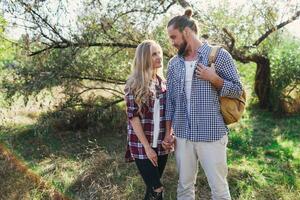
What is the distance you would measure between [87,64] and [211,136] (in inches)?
176

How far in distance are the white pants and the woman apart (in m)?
0.20

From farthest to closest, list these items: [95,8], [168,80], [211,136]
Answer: [95,8] < [168,80] < [211,136]

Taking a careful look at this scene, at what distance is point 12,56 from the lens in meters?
7.41

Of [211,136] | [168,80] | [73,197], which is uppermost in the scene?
[168,80]

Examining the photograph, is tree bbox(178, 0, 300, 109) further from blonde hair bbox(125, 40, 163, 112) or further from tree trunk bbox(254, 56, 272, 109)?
blonde hair bbox(125, 40, 163, 112)

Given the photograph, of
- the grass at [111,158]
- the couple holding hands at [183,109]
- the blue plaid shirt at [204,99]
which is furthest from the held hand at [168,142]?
the grass at [111,158]

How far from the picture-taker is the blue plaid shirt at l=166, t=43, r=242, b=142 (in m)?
3.44

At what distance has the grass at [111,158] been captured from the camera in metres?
5.22

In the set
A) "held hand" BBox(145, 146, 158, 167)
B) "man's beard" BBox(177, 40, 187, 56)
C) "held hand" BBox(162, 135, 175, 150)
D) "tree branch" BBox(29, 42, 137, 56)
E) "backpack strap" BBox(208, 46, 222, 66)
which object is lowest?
"held hand" BBox(145, 146, 158, 167)

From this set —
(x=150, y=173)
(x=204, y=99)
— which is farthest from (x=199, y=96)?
(x=150, y=173)

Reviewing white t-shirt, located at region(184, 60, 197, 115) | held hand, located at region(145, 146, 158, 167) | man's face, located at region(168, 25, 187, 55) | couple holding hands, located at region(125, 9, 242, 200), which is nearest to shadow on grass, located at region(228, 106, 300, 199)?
couple holding hands, located at region(125, 9, 242, 200)

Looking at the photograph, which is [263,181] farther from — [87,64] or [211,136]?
[87,64]

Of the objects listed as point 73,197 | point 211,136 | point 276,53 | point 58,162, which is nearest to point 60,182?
point 73,197

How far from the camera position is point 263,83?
30.1 feet
